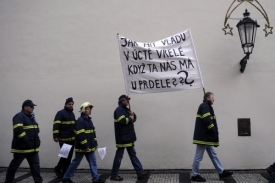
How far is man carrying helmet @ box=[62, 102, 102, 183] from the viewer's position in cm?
639

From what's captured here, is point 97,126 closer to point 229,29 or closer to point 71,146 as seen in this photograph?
point 71,146

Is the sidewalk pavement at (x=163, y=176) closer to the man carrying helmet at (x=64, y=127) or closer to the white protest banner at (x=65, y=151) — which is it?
A: the man carrying helmet at (x=64, y=127)

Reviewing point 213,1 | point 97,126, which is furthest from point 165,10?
point 97,126

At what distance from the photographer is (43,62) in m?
8.22

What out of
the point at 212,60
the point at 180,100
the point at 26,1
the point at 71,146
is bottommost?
the point at 71,146

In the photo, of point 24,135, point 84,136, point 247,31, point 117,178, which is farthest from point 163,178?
point 247,31

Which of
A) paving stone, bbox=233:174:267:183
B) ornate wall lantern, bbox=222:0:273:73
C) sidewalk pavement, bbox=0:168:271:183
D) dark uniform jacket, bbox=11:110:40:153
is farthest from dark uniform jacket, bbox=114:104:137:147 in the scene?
ornate wall lantern, bbox=222:0:273:73

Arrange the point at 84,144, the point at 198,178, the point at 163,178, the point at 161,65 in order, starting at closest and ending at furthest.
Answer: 1. the point at 84,144
2. the point at 198,178
3. the point at 161,65
4. the point at 163,178

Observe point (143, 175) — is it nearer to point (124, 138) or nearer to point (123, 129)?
point (124, 138)

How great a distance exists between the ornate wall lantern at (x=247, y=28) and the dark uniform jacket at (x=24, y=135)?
15.1 feet

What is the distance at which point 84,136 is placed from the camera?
6387 millimetres

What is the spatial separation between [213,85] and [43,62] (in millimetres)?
4225

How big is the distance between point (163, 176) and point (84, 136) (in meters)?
2.00

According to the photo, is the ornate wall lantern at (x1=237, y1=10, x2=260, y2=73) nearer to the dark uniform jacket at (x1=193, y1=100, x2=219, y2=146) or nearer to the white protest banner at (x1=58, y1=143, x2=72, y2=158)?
the dark uniform jacket at (x1=193, y1=100, x2=219, y2=146)
